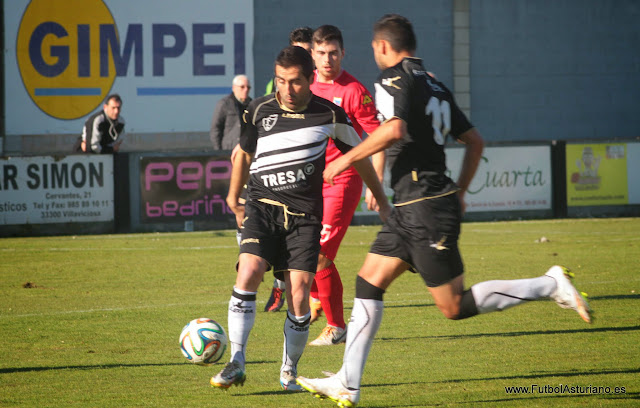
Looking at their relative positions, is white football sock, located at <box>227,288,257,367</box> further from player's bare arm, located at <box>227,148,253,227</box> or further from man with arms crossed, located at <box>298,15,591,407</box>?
player's bare arm, located at <box>227,148,253,227</box>

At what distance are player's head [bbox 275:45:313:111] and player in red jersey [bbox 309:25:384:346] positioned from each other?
144 centimetres

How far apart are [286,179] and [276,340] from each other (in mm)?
2047

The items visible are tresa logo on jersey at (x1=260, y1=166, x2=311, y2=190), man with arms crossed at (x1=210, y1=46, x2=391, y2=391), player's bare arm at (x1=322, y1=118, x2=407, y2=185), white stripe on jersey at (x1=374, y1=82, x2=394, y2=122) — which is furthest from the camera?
tresa logo on jersey at (x1=260, y1=166, x2=311, y2=190)

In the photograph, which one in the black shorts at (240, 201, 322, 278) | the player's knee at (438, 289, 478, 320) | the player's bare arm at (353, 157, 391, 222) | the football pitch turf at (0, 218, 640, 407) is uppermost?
the player's bare arm at (353, 157, 391, 222)

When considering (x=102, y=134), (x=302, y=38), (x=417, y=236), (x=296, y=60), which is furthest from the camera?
(x=102, y=134)

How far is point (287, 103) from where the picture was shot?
5.86m

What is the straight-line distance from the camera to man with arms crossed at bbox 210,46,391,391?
570 cm

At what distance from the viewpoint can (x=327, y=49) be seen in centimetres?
745

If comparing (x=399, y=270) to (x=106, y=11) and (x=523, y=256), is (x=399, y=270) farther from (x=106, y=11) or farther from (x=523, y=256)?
(x=106, y=11)

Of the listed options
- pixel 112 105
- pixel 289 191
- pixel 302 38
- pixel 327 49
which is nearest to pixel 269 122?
pixel 289 191

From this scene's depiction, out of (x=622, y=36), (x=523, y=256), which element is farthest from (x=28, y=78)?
(x=622, y=36)

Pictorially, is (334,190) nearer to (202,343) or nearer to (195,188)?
(202,343)

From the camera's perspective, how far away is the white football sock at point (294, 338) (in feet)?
18.9

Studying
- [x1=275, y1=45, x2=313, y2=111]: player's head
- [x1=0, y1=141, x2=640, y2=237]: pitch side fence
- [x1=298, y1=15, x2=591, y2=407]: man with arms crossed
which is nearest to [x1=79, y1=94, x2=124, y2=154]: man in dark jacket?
[x1=0, y1=141, x2=640, y2=237]: pitch side fence
